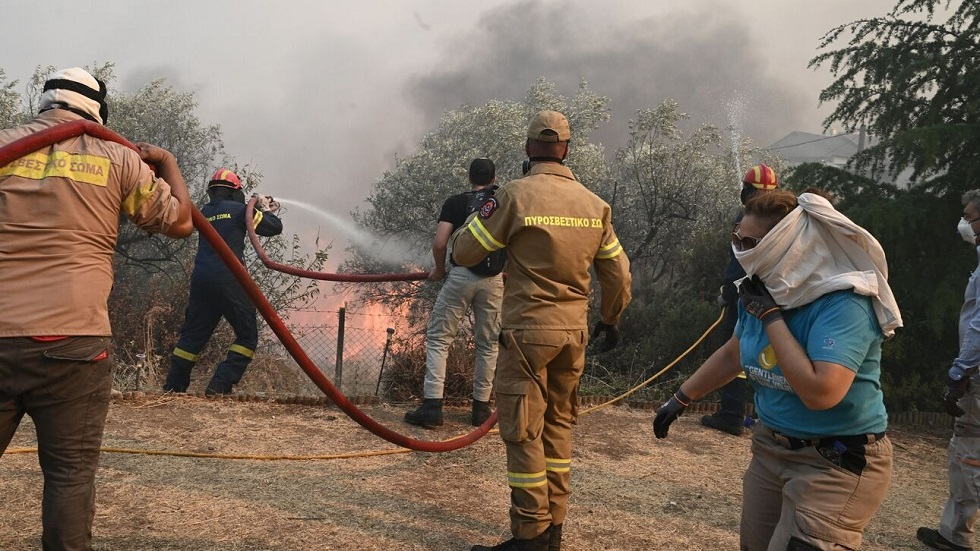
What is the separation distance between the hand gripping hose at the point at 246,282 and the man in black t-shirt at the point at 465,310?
885 millimetres

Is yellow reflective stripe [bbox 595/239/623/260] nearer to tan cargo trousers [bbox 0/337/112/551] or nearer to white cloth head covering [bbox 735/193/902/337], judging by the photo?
white cloth head covering [bbox 735/193/902/337]

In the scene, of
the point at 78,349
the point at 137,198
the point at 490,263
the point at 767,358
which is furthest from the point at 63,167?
the point at 490,263

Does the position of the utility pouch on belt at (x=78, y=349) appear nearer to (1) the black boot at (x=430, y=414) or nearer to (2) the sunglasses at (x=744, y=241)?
(2) the sunglasses at (x=744, y=241)

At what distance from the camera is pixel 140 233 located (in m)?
Result: 13.0

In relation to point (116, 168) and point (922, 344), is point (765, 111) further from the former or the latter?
point (116, 168)

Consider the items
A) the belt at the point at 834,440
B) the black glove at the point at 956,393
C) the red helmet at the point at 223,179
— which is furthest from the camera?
the red helmet at the point at 223,179

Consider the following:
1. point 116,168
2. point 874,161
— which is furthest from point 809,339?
point 874,161

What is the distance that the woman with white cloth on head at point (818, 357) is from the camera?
2.09 m

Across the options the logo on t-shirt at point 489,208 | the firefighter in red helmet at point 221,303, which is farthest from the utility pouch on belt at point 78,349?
the firefighter in red helmet at point 221,303

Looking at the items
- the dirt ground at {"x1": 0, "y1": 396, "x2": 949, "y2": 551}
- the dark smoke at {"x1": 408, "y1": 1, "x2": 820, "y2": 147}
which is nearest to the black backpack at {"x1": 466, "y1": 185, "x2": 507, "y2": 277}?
the dirt ground at {"x1": 0, "y1": 396, "x2": 949, "y2": 551}

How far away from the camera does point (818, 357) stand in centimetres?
207

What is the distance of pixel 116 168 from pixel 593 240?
2035 millimetres

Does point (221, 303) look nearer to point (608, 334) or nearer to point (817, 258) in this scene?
point (608, 334)

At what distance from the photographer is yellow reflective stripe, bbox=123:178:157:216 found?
A: 277 cm
